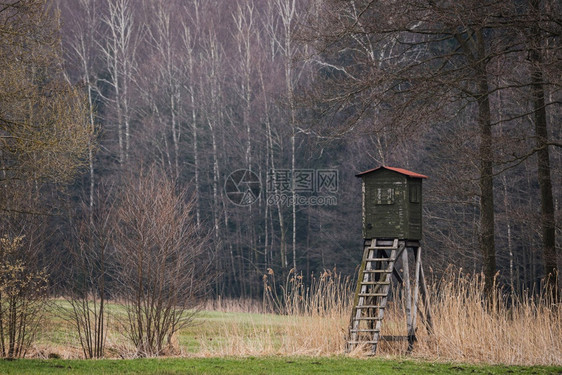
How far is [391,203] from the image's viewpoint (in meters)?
11.4

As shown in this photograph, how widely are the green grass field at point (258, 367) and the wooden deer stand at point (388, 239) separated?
1138 millimetres

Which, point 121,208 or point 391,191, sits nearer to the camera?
point 391,191

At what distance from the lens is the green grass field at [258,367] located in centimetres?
884

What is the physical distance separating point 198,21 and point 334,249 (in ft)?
38.6

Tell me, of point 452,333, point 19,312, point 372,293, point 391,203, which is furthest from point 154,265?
point 452,333

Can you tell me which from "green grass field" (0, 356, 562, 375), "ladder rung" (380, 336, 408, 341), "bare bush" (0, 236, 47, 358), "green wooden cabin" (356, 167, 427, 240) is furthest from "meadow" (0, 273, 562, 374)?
"green wooden cabin" (356, 167, 427, 240)

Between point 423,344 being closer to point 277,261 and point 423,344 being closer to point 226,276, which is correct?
point 277,261

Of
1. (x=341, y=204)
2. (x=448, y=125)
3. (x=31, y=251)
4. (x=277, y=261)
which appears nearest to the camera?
(x=31, y=251)

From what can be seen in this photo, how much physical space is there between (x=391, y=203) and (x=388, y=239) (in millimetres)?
620

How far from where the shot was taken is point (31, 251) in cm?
1242

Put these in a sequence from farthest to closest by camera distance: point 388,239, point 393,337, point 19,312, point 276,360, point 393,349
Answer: point 19,312 < point 388,239 < point 393,349 < point 393,337 < point 276,360

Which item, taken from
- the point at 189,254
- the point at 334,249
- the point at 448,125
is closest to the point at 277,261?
the point at 334,249

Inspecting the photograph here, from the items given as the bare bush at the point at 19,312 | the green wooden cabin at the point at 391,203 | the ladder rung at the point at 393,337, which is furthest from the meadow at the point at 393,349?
the green wooden cabin at the point at 391,203

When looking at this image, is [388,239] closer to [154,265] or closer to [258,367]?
[258,367]
